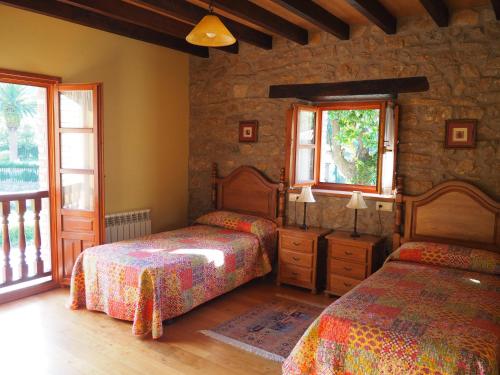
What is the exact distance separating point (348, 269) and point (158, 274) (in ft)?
6.02

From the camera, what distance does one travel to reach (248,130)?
16.1ft

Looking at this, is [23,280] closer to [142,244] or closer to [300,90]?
[142,244]

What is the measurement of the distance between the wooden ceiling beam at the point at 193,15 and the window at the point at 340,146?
2.70 ft

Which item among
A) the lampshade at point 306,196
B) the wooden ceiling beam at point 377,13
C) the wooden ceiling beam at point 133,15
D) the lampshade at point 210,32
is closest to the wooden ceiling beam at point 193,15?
→ the wooden ceiling beam at point 133,15

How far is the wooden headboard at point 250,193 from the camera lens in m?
4.68

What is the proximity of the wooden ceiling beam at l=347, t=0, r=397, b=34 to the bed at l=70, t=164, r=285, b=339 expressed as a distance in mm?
1803

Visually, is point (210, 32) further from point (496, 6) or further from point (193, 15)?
point (496, 6)

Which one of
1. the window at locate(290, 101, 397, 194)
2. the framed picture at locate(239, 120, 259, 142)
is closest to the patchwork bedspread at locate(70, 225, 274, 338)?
the window at locate(290, 101, 397, 194)

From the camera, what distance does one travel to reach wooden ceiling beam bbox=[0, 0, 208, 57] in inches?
136

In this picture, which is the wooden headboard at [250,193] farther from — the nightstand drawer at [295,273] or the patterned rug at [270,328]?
the patterned rug at [270,328]

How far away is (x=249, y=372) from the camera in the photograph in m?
2.72

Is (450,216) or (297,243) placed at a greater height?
(450,216)

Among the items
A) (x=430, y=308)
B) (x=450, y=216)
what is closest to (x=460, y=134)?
(x=450, y=216)

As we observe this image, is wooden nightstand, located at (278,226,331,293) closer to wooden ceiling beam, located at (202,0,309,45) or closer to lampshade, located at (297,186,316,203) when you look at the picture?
lampshade, located at (297,186,316,203)
